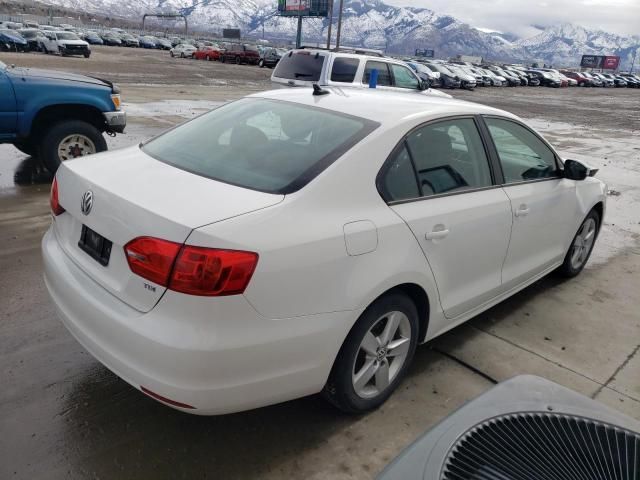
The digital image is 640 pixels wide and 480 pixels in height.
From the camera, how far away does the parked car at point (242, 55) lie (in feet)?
147

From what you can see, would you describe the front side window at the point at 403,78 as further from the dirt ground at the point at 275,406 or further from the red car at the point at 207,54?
the red car at the point at 207,54

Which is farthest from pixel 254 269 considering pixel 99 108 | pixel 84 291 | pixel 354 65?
pixel 354 65

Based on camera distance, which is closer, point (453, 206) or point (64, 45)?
point (453, 206)

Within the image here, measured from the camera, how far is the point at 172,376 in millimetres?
2143

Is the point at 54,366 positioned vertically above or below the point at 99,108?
below

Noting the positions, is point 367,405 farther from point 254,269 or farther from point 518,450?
point 518,450

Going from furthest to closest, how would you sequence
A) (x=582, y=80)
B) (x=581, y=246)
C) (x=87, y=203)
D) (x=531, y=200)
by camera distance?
(x=582, y=80) < (x=581, y=246) < (x=531, y=200) < (x=87, y=203)

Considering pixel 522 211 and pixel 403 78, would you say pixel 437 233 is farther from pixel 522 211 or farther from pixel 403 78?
pixel 403 78

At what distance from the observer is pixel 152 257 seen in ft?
7.12

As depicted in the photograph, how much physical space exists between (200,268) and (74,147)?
529cm

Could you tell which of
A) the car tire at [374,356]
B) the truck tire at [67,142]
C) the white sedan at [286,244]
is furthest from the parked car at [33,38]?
the car tire at [374,356]

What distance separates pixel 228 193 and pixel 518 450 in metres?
1.56

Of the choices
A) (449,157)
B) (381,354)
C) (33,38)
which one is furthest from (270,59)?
(381,354)

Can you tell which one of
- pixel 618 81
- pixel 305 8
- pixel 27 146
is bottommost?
pixel 27 146
